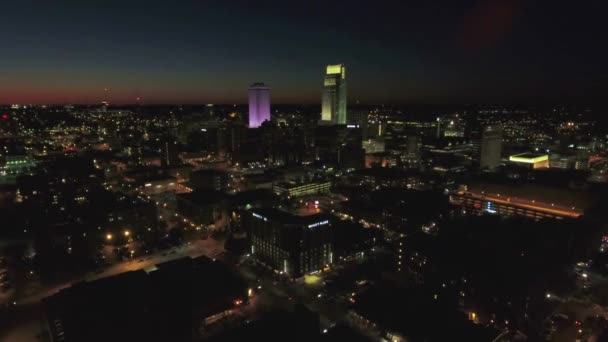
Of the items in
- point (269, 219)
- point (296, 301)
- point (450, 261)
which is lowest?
point (296, 301)

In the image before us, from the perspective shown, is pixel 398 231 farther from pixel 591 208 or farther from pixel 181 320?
pixel 181 320

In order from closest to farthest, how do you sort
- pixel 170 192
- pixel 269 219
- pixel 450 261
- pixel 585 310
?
pixel 585 310 → pixel 450 261 → pixel 269 219 → pixel 170 192

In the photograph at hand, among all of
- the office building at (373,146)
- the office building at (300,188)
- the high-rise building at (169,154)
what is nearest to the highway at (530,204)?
the office building at (300,188)

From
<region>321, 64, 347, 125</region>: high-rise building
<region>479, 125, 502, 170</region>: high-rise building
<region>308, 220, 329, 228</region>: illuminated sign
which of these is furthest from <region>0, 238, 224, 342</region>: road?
<region>321, 64, 347, 125</region>: high-rise building

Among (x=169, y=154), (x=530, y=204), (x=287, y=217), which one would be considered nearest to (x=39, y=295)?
(x=287, y=217)

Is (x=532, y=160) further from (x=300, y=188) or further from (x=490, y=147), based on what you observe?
(x=300, y=188)

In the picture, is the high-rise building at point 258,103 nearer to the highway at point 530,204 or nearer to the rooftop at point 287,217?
the highway at point 530,204

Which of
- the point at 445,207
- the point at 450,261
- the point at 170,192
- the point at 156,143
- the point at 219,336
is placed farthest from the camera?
the point at 156,143

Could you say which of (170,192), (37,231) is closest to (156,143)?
(170,192)
